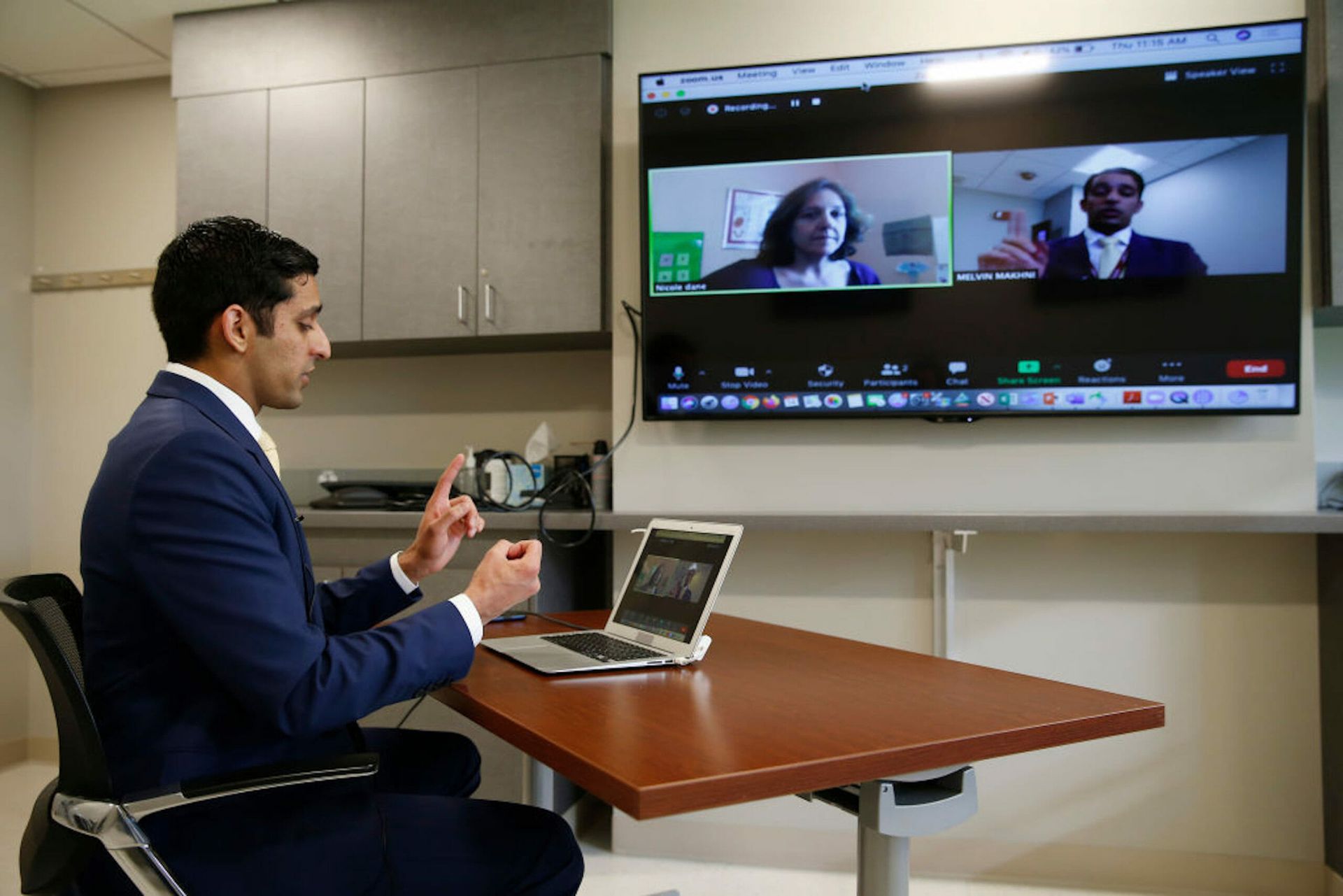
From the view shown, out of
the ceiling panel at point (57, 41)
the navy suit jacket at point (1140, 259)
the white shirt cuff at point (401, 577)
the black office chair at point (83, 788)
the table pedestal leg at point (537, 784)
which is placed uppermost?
the ceiling panel at point (57, 41)

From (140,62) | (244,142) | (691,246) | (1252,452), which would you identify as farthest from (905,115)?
(140,62)

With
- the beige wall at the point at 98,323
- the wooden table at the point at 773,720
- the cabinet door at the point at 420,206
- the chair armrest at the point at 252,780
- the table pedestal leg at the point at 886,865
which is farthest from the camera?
the beige wall at the point at 98,323

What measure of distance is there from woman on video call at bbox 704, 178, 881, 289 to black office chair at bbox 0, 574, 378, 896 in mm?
1807

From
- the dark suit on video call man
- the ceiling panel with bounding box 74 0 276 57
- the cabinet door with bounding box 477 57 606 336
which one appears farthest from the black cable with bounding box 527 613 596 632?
the ceiling panel with bounding box 74 0 276 57

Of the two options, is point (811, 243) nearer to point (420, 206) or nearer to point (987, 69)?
point (987, 69)

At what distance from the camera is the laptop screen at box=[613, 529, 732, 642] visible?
156 cm

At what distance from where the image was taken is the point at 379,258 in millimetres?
3006

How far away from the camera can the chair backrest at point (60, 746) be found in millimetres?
1107

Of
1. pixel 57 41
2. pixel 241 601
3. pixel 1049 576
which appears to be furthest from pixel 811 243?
pixel 57 41

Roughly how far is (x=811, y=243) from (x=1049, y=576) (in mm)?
1125

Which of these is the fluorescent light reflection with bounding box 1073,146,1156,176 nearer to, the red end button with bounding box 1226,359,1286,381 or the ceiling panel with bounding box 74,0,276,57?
the red end button with bounding box 1226,359,1286,381

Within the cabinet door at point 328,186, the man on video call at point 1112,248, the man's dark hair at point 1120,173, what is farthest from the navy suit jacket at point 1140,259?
the cabinet door at point 328,186

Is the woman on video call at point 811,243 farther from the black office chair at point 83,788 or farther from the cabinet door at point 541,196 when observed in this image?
the black office chair at point 83,788

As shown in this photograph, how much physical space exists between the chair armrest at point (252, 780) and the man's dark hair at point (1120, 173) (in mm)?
2186
